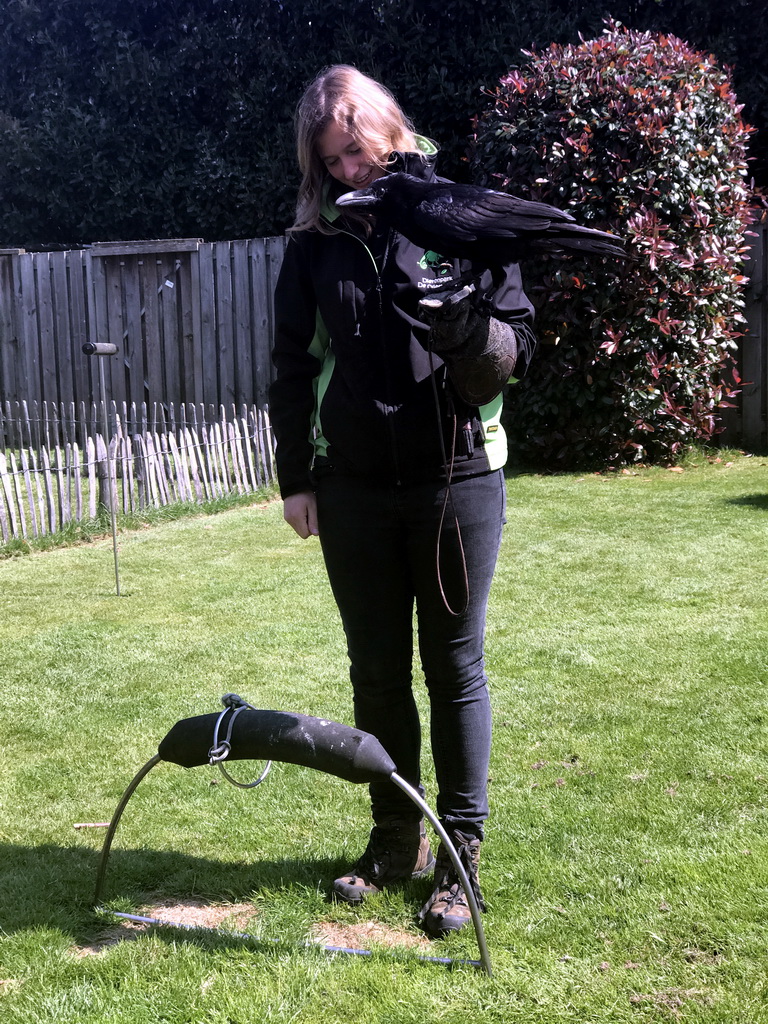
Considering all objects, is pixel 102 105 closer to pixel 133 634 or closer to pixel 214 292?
pixel 214 292

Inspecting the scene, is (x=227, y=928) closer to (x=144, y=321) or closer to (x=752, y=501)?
(x=752, y=501)

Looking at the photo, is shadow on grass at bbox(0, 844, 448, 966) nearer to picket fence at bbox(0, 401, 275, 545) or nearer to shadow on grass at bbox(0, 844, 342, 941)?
shadow on grass at bbox(0, 844, 342, 941)

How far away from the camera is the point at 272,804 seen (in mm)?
3311

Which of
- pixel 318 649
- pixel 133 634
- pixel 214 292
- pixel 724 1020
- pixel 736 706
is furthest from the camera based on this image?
pixel 214 292

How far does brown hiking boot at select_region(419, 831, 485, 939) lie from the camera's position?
250cm

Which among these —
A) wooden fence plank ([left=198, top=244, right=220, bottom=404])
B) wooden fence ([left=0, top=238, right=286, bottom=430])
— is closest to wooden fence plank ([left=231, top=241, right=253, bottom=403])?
wooden fence ([left=0, top=238, right=286, bottom=430])

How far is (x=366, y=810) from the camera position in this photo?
10.6 ft

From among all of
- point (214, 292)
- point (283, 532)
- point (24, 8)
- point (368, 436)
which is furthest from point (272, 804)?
point (24, 8)

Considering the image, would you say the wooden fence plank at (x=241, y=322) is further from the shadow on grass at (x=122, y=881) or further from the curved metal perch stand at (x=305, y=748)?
the curved metal perch stand at (x=305, y=748)

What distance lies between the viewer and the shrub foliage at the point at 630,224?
8.19m

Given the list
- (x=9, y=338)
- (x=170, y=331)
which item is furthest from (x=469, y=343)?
(x=9, y=338)

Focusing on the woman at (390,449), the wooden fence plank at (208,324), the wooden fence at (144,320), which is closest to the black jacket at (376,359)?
the woman at (390,449)

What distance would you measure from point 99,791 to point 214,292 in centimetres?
827

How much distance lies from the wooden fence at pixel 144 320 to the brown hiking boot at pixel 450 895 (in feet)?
28.5
